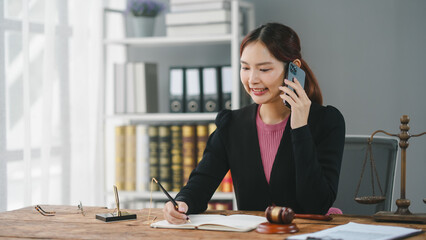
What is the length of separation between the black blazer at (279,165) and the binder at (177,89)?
3.20 ft

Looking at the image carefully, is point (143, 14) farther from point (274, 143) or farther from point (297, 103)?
point (297, 103)

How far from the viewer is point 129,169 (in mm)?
2973

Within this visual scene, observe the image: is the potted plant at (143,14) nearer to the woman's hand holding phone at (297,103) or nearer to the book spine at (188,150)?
the book spine at (188,150)

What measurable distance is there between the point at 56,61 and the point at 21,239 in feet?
4.72

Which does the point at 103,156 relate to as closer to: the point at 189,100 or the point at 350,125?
the point at 189,100

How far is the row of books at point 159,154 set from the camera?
2.90 m

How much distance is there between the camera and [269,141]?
6.09 feet

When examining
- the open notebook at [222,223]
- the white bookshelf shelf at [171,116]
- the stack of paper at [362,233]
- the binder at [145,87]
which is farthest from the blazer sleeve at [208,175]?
the binder at [145,87]

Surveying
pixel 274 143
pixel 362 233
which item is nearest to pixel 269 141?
pixel 274 143

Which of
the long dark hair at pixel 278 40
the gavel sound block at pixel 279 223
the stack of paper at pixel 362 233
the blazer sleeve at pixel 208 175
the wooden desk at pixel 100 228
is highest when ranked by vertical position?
the long dark hair at pixel 278 40

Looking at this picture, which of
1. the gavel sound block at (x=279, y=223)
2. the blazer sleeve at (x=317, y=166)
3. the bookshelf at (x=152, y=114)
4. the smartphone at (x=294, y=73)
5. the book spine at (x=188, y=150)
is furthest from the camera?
the book spine at (x=188, y=150)

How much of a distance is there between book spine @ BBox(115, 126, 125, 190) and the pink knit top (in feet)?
4.22

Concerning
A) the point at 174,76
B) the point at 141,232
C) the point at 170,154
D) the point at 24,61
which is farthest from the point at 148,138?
the point at 141,232

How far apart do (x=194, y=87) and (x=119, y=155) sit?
55 cm
